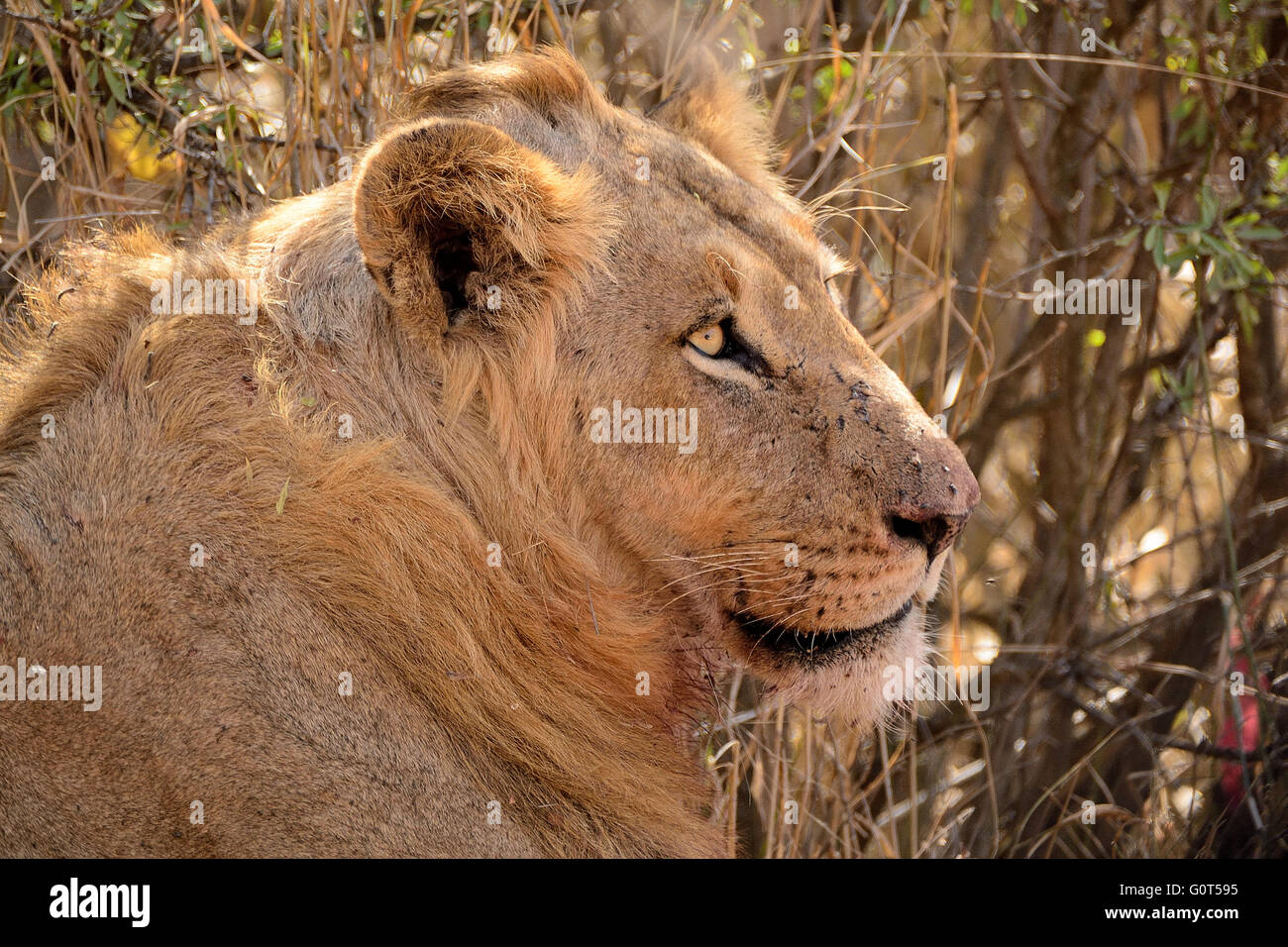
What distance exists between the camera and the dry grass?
452 centimetres

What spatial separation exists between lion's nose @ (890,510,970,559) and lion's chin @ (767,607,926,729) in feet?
0.68

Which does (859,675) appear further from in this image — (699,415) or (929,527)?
(699,415)

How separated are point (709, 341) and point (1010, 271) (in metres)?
4.31

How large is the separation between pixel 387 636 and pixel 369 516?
251mm

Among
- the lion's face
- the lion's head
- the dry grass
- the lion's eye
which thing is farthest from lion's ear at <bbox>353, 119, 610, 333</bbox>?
the dry grass

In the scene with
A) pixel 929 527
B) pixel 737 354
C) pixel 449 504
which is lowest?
pixel 929 527

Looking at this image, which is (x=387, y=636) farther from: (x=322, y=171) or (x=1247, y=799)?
(x=1247, y=799)

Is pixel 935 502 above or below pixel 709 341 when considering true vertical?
below

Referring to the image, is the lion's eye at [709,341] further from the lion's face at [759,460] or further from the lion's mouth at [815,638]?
the lion's mouth at [815,638]

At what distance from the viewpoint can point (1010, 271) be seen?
21.8ft

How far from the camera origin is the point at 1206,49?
5.29 m

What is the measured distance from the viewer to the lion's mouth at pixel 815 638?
2852 millimetres

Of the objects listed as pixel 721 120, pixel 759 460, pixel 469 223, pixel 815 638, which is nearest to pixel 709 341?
pixel 759 460
